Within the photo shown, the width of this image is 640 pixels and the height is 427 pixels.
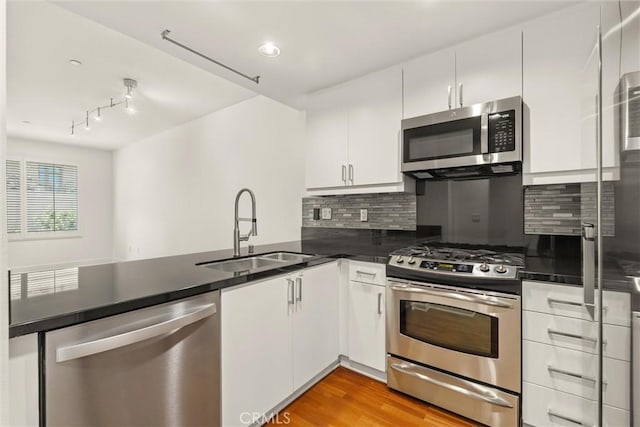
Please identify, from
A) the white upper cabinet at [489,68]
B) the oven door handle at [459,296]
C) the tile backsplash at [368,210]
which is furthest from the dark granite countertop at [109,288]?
the white upper cabinet at [489,68]

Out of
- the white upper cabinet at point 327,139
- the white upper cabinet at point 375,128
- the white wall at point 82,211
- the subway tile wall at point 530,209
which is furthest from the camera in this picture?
the white wall at point 82,211

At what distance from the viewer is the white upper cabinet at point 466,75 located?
180cm

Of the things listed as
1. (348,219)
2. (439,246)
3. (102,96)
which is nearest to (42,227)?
(102,96)

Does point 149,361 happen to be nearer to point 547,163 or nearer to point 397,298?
point 397,298

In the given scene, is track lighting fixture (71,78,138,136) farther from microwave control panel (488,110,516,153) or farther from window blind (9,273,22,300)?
microwave control panel (488,110,516,153)

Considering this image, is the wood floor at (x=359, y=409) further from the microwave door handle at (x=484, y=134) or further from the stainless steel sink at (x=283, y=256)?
the microwave door handle at (x=484, y=134)

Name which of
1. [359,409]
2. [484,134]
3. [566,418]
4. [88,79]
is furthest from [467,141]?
[88,79]

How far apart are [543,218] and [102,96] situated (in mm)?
4754

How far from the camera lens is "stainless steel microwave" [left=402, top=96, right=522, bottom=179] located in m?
1.75

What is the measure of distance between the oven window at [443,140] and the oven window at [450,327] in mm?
994

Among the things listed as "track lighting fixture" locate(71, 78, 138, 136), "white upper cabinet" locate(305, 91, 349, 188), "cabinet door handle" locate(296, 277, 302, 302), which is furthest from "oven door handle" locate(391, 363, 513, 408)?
"track lighting fixture" locate(71, 78, 138, 136)

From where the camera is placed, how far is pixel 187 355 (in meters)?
1.26

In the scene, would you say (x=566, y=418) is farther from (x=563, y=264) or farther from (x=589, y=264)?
(x=589, y=264)

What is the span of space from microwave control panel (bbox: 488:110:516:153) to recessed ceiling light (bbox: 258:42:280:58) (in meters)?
1.45
